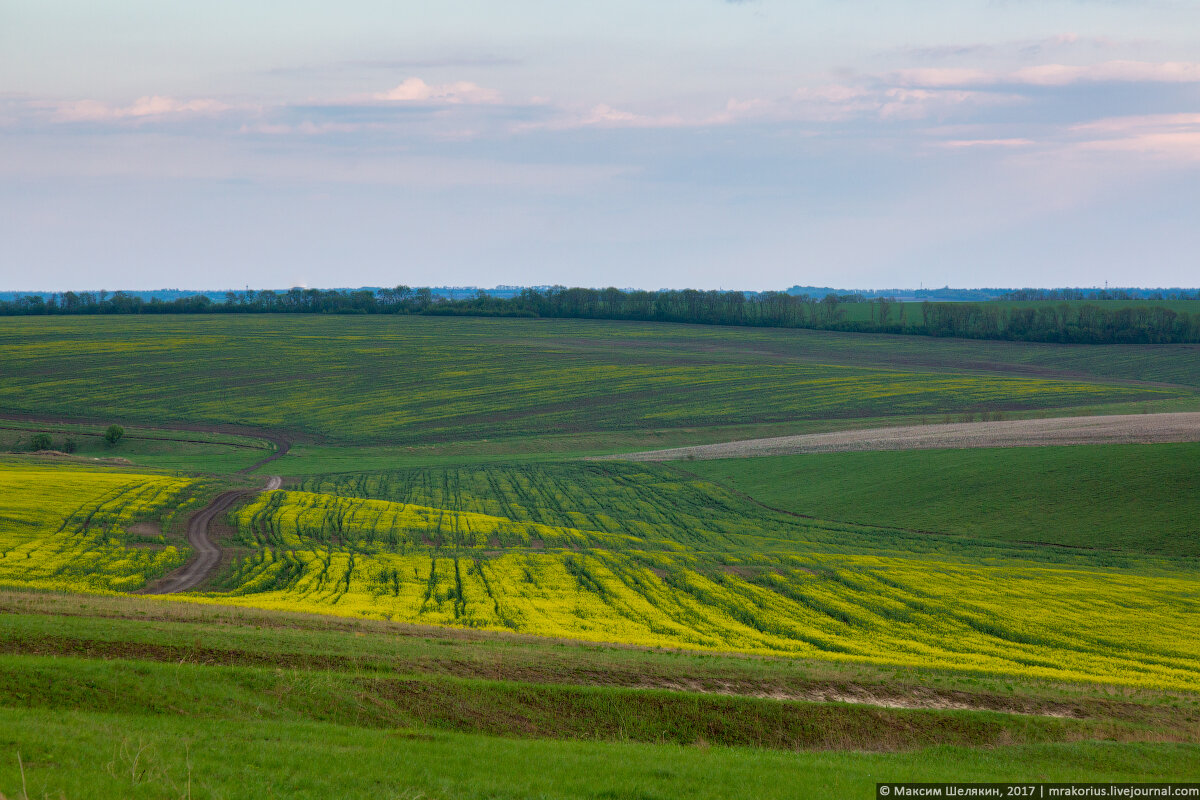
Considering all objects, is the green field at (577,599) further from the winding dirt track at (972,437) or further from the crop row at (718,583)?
the winding dirt track at (972,437)

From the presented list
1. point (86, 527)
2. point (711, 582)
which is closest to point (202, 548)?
point (86, 527)

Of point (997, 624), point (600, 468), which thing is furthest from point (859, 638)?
point (600, 468)

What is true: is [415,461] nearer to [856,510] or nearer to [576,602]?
[856,510]

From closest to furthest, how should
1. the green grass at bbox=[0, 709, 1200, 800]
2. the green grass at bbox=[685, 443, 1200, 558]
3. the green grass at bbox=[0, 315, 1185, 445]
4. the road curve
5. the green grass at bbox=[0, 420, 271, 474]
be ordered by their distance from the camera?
the green grass at bbox=[0, 709, 1200, 800]
the road curve
the green grass at bbox=[685, 443, 1200, 558]
the green grass at bbox=[0, 420, 271, 474]
the green grass at bbox=[0, 315, 1185, 445]

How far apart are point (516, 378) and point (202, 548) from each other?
243 ft

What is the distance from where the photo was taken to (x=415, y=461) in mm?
80938

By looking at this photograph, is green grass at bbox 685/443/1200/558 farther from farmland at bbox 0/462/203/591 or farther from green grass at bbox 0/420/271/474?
green grass at bbox 0/420/271/474

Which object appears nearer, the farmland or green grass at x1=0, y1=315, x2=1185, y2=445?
the farmland

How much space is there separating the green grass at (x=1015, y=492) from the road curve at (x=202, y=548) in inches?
1357

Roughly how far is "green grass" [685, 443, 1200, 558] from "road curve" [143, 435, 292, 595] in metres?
34.5

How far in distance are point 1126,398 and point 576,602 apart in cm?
9106

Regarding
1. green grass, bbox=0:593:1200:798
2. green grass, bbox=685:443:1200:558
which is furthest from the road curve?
green grass, bbox=685:443:1200:558

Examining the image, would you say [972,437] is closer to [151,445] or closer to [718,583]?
[718,583]

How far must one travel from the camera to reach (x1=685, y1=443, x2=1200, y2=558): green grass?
50.1 metres
